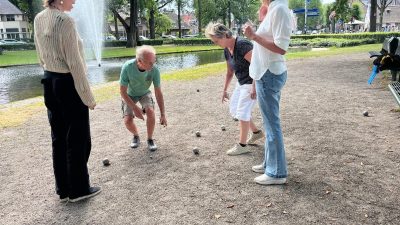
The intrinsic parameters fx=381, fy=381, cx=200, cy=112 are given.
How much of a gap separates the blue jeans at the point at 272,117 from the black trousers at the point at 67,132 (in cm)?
184

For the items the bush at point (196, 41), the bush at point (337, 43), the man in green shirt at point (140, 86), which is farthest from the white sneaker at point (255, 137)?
the bush at point (196, 41)

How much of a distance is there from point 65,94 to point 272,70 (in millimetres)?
2071

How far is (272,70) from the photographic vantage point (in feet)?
12.7

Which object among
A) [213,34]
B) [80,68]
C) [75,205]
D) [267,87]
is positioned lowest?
[75,205]

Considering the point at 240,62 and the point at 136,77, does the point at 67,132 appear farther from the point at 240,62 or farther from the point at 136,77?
the point at 240,62

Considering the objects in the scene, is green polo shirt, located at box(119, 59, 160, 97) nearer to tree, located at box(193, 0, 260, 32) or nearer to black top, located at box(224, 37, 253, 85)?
black top, located at box(224, 37, 253, 85)

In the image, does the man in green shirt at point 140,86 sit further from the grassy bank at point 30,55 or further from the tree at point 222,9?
the tree at point 222,9

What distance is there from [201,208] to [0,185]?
8.55ft

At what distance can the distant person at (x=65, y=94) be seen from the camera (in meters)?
3.53

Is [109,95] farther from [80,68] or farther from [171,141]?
[80,68]

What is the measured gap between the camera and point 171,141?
6.21 m

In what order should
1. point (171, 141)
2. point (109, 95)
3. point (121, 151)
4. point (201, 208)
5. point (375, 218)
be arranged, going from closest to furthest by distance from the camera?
point (375, 218)
point (201, 208)
point (121, 151)
point (171, 141)
point (109, 95)

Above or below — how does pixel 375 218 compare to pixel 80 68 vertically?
below

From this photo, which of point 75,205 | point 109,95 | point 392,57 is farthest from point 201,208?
point 109,95
